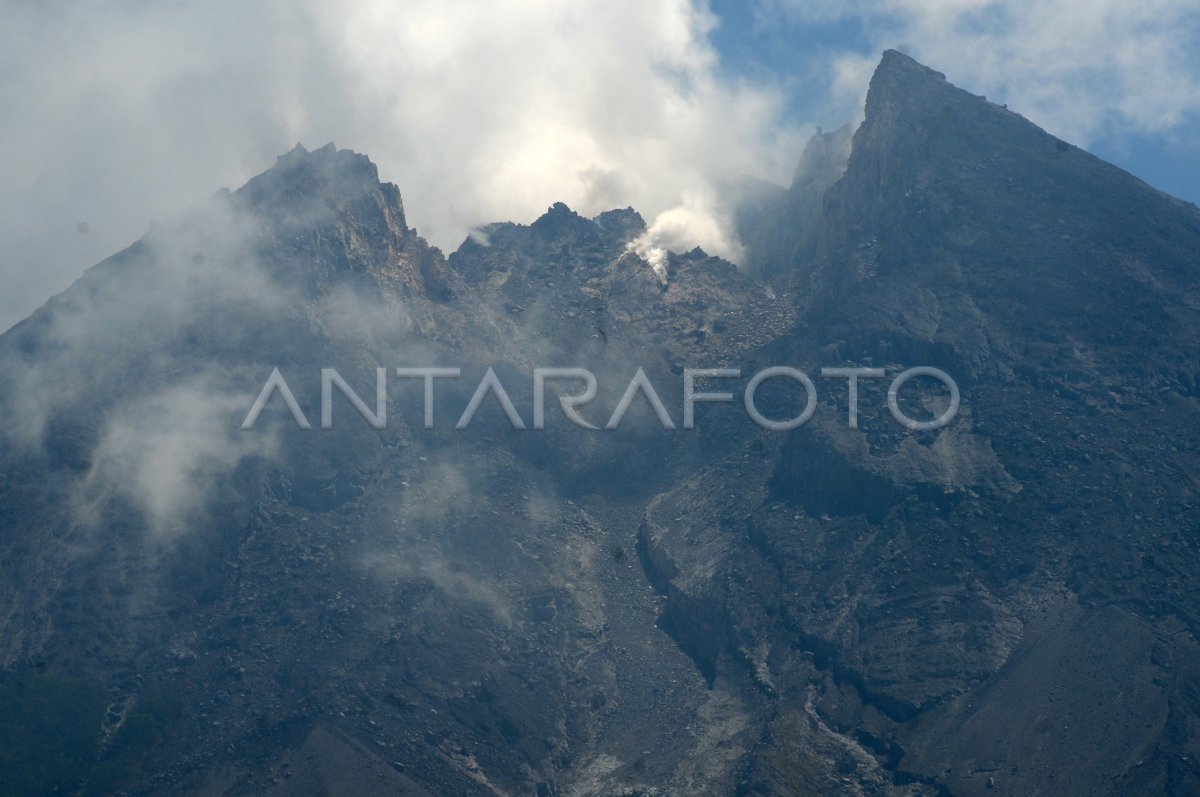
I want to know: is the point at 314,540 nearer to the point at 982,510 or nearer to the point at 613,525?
the point at 613,525

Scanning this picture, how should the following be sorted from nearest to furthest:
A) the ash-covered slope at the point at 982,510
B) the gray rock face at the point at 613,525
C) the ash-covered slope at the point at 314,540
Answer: the ash-covered slope at the point at 982,510 < the gray rock face at the point at 613,525 < the ash-covered slope at the point at 314,540

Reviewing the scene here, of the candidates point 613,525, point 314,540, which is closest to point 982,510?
point 613,525

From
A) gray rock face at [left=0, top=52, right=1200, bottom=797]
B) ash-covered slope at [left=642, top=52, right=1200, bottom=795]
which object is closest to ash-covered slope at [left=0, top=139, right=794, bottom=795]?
gray rock face at [left=0, top=52, right=1200, bottom=797]

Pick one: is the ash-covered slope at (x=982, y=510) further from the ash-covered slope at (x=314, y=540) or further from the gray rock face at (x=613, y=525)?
the ash-covered slope at (x=314, y=540)

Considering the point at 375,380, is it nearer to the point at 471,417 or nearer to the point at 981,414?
the point at 471,417

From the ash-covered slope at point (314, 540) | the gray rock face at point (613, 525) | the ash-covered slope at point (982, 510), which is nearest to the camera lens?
the ash-covered slope at point (982, 510)

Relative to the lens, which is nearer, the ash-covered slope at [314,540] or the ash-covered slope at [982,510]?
the ash-covered slope at [982,510]

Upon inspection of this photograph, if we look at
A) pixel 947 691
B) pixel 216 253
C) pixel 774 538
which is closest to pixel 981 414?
pixel 774 538

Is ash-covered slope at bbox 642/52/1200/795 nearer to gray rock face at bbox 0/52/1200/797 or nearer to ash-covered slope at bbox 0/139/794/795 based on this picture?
gray rock face at bbox 0/52/1200/797

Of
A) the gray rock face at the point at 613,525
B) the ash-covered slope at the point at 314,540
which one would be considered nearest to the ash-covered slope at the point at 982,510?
the gray rock face at the point at 613,525
